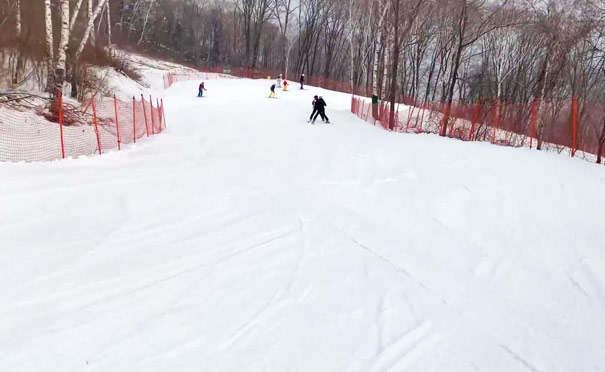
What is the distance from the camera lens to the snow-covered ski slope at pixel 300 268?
12.0ft

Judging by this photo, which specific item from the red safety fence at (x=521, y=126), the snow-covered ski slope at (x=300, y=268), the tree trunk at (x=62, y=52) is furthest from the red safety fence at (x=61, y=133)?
the red safety fence at (x=521, y=126)

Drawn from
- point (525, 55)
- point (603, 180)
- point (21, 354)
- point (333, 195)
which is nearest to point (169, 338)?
point (21, 354)

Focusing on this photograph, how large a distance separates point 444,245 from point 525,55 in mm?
43140

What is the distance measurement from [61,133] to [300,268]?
8680 millimetres

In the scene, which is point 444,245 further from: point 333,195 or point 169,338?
point 169,338

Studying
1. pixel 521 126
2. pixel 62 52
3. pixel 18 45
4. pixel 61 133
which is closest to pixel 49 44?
pixel 62 52

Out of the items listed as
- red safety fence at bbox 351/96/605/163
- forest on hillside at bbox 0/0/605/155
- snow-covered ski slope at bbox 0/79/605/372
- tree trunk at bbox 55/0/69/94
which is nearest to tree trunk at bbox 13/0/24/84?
forest on hillside at bbox 0/0/605/155

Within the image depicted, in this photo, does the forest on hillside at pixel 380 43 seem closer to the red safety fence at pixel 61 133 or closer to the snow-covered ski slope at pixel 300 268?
the red safety fence at pixel 61 133

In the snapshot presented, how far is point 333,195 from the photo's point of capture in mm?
8727

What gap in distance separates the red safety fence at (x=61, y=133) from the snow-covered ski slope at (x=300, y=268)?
4.72 feet

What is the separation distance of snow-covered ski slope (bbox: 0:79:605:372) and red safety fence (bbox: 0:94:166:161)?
144 centimetres

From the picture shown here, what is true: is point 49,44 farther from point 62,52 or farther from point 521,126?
point 521,126

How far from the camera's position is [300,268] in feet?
17.1

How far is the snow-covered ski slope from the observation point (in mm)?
3643
